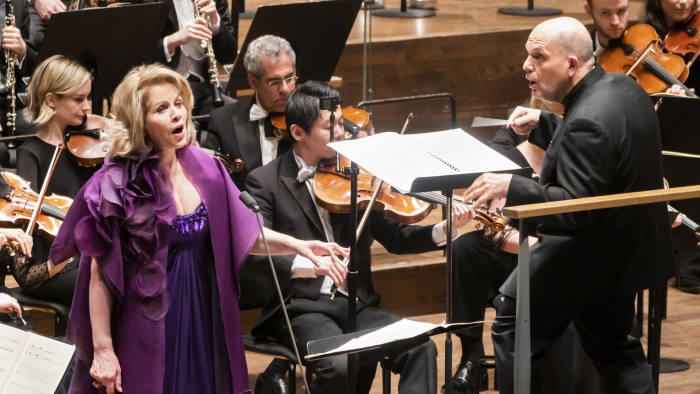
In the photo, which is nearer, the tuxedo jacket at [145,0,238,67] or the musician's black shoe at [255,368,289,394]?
the musician's black shoe at [255,368,289,394]

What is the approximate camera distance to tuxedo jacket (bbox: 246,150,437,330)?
3.69 m

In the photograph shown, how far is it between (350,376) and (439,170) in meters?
0.73

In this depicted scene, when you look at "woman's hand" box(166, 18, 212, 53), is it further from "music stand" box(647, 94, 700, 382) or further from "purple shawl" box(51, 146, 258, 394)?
"music stand" box(647, 94, 700, 382)

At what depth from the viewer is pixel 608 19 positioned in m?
5.02

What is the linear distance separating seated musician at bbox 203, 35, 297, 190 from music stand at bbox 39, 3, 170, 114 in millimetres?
405

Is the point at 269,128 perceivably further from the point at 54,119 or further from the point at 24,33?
the point at 24,33

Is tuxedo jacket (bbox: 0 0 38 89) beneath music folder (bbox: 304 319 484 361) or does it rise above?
above

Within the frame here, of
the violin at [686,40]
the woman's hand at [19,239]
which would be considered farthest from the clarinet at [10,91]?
the violin at [686,40]

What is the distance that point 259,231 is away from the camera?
310 centimetres

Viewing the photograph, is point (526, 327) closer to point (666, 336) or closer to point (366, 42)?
point (666, 336)

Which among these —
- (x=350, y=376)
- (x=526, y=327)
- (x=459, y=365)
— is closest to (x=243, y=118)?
(x=459, y=365)

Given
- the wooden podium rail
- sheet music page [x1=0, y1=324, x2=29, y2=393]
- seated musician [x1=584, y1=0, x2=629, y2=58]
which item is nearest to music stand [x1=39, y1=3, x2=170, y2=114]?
sheet music page [x1=0, y1=324, x2=29, y2=393]

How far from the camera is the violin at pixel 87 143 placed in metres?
4.08

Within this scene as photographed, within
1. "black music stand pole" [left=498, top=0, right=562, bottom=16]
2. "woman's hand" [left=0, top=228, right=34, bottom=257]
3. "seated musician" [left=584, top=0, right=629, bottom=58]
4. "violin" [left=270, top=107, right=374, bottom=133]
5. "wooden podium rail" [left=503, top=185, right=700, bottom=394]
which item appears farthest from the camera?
"black music stand pole" [left=498, top=0, right=562, bottom=16]
